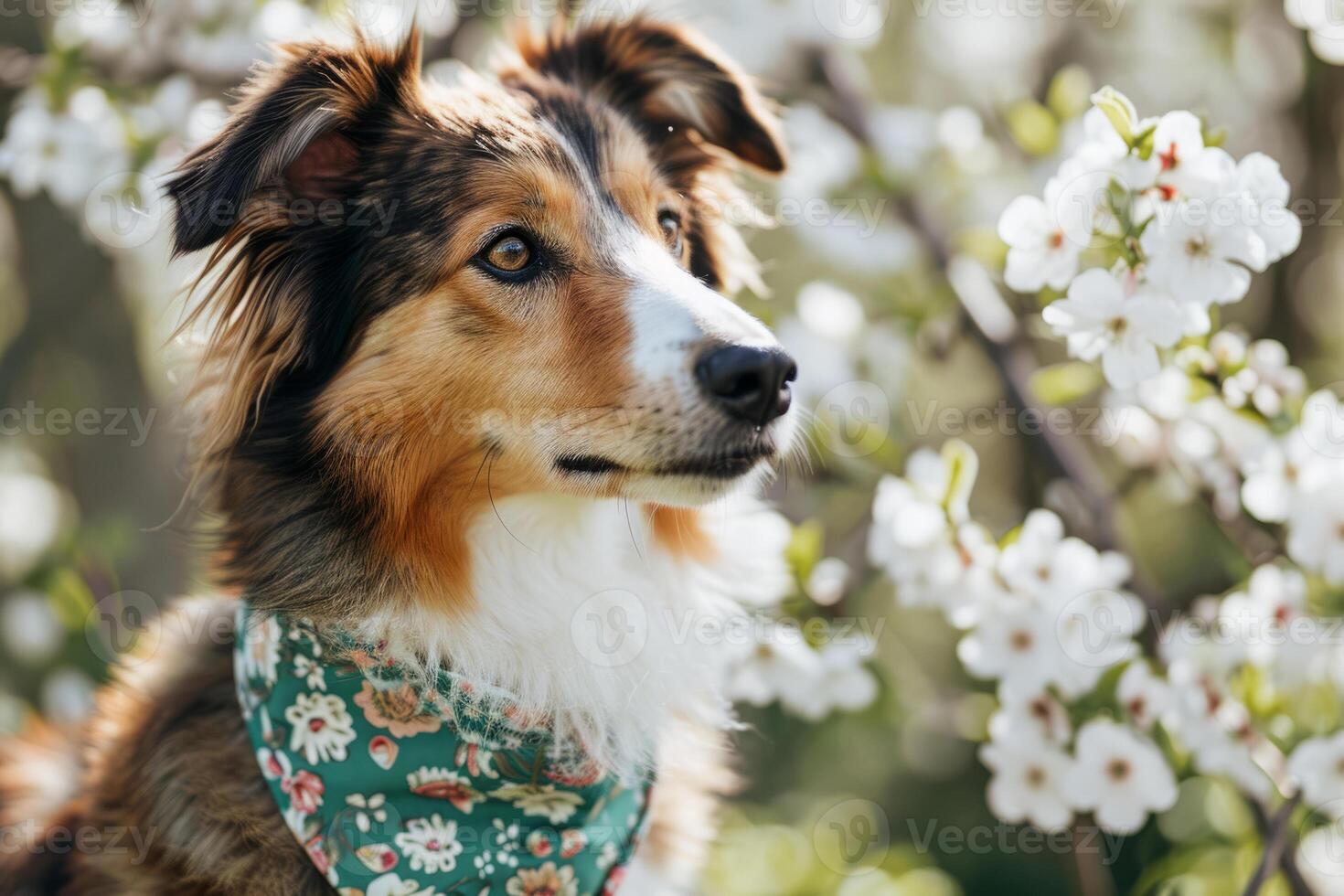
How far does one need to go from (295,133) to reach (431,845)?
142cm

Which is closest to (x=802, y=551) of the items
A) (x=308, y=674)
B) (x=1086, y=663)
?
(x=1086, y=663)

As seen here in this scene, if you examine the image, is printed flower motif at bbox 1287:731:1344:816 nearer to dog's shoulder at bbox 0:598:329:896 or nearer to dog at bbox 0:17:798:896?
dog at bbox 0:17:798:896

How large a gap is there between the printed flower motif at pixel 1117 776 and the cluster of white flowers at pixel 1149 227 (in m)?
0.86

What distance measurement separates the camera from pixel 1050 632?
2699 mm

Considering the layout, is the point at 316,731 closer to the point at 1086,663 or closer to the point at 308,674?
the point at 308,674

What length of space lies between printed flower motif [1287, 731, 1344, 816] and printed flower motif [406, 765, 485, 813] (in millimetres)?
1839

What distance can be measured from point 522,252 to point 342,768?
3.60 ft

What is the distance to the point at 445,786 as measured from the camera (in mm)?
2338

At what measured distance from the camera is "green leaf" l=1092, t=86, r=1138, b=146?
2.23 metres

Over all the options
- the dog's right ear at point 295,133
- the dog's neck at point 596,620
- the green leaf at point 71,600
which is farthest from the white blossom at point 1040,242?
the green leaf at point 71,600

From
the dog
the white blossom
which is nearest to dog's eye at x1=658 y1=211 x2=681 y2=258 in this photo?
the dog

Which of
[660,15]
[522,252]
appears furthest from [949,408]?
[522,252]

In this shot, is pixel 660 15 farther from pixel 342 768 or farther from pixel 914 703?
pixel 914 703

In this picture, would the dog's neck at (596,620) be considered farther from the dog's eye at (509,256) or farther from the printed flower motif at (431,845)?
the dog's eye at (509,256)
